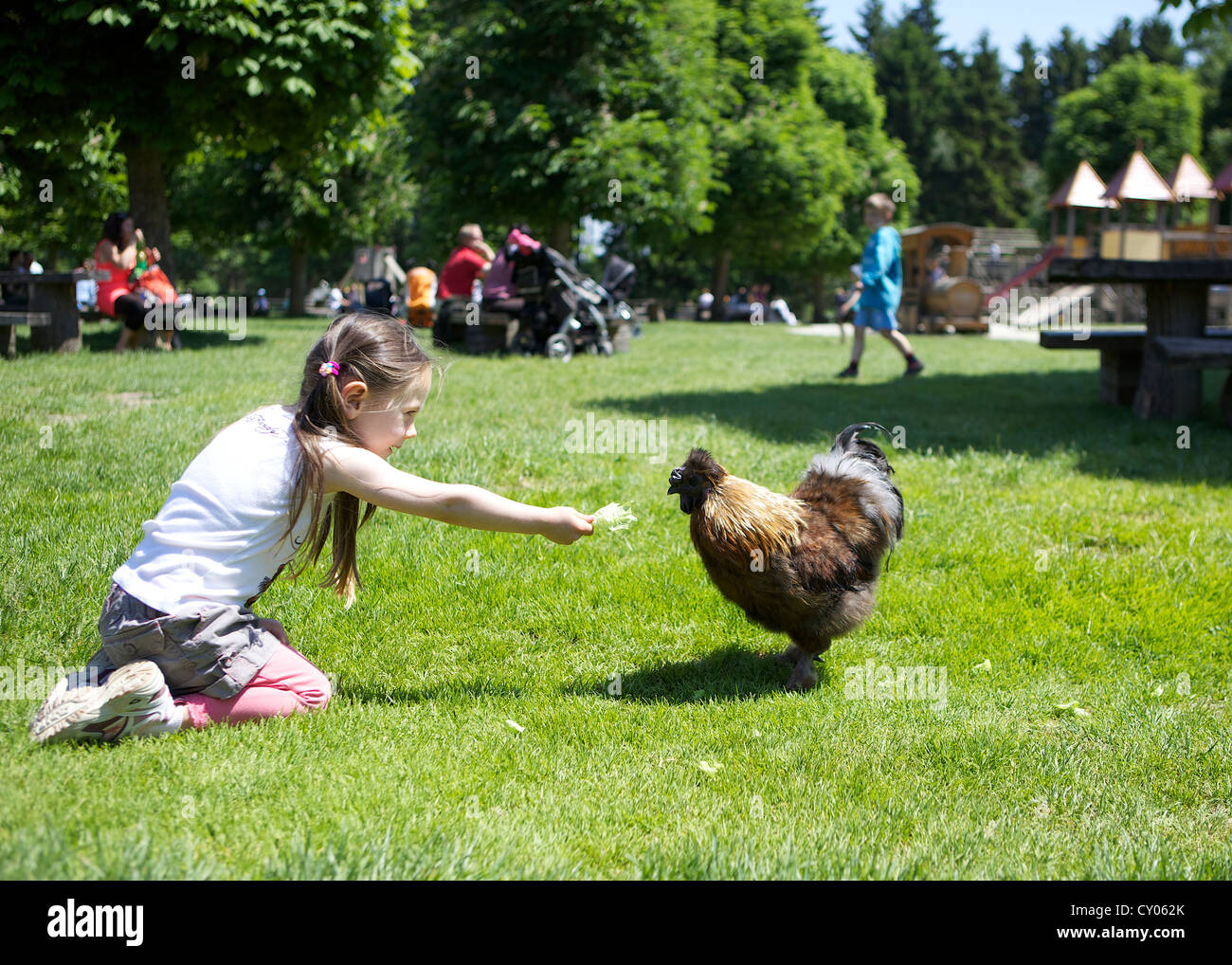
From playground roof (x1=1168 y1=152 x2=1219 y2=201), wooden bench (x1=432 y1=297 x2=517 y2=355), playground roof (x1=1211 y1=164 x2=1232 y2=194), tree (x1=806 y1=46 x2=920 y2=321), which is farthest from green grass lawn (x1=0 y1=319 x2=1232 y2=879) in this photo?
tree (x1=806 y1=46 x2=920 y2=321)

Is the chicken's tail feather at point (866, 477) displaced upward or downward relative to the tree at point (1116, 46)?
downward

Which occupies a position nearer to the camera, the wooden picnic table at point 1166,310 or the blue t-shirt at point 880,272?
the wooden picnic table at point 1166,310

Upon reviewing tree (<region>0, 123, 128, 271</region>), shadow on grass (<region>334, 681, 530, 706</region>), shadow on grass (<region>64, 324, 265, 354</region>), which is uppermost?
tree (<region>0, 123, 128, 271</region>)

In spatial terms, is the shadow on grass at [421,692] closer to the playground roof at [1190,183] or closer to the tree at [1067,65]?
the playground roof at [1190,183]

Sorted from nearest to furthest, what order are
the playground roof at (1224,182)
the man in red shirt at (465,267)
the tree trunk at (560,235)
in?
the man in red shirt at (465,267) < the tree trunk at (560,235) < the playground roof at (1224,182)

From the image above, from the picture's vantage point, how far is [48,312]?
1290 cm

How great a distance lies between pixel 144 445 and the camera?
271 inches

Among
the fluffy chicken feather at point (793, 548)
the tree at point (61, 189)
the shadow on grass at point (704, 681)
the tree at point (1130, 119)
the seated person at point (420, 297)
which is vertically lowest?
the shadow on grass at point (704, 681)

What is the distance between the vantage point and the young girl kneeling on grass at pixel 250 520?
10.6ft

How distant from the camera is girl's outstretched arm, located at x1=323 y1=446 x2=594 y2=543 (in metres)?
3.28

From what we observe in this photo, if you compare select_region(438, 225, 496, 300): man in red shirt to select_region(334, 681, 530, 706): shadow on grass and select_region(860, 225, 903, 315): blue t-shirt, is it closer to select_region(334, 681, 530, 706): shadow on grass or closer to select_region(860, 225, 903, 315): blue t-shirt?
select_region(860, 225, 903, 315): blue t-shirt

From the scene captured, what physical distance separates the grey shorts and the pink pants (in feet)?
0.12

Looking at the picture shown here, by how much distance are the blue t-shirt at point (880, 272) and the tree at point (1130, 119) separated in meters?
43.9

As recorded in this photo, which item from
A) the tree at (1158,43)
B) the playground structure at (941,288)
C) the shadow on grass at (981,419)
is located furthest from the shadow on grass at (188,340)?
the tree at (1158,43)
